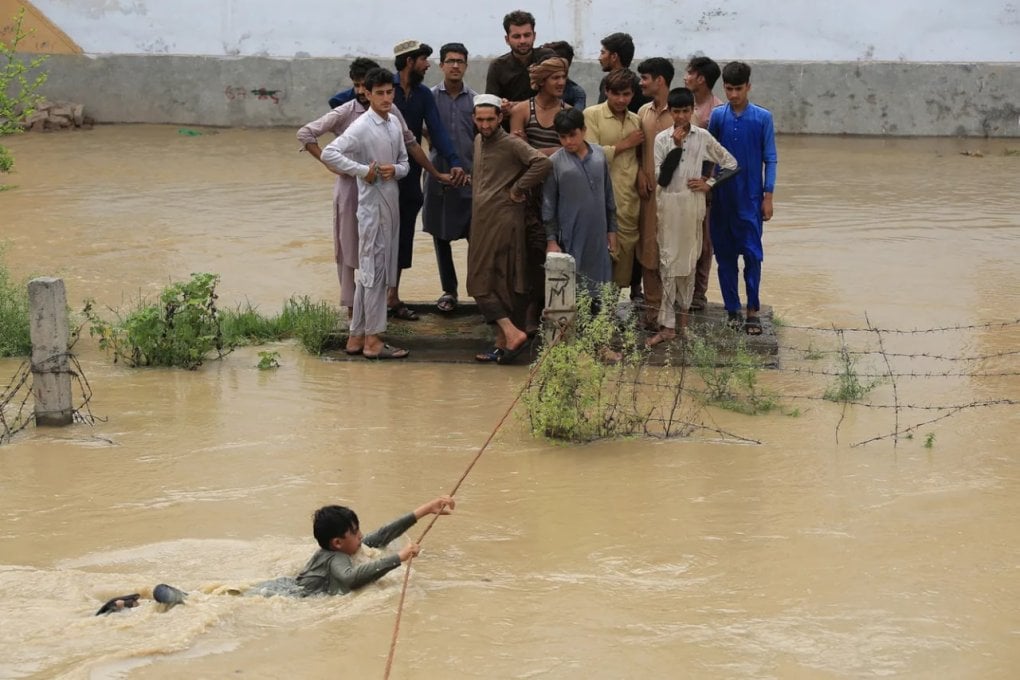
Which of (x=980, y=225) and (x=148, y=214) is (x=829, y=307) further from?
(x=148, y=214)

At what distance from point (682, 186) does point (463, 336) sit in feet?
5.51

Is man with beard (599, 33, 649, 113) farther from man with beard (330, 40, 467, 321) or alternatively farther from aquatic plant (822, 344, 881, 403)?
aquatic plant (822, 344, 881, 403)

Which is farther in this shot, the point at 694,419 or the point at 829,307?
the point at 829,307

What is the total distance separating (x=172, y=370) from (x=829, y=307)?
4456 mm

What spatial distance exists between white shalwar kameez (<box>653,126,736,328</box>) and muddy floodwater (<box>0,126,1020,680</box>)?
85cm

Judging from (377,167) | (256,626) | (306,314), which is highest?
(377,167)

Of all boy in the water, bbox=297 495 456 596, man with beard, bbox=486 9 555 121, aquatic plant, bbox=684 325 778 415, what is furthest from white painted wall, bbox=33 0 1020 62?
boy in the water, bbox=297 495 456 596

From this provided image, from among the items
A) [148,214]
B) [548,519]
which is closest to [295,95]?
[148,214]

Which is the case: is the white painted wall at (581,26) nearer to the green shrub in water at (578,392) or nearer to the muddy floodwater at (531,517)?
the muddy floodwater at (531,517)

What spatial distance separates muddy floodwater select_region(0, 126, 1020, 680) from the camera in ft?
16.0

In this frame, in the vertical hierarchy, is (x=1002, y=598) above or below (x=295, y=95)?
below

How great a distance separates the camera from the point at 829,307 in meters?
9.68

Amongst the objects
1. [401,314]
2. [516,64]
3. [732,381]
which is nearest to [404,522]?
[732,381]

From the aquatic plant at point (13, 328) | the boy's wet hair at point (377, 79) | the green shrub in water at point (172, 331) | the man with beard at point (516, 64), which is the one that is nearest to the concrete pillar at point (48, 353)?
the green shrub in water at point (172, 331)
